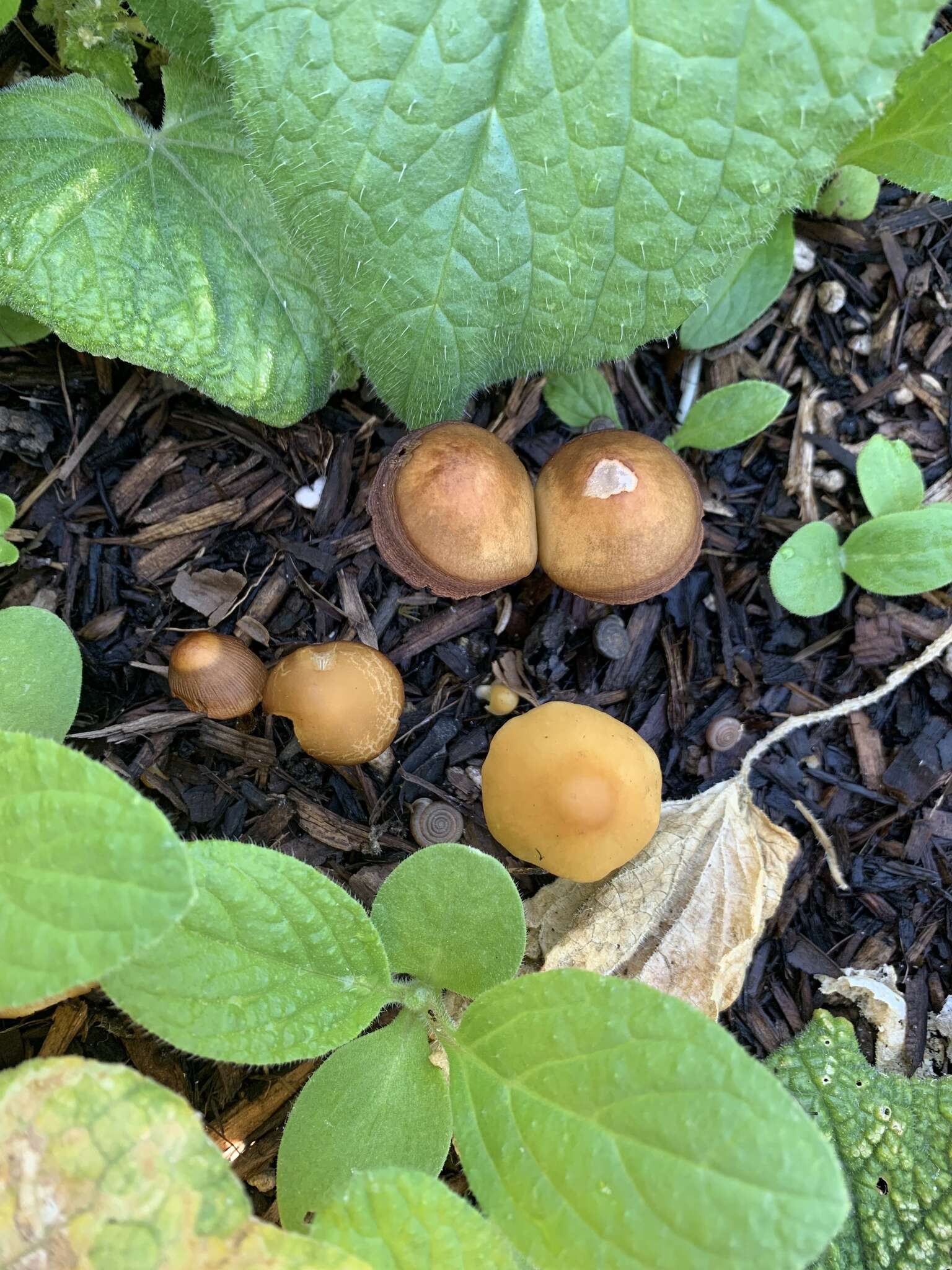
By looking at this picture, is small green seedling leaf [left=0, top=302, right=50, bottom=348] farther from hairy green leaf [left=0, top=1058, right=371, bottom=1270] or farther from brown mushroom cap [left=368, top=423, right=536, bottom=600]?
hairy green leaf [left=0, top=1058, right=371, bottom=1270]

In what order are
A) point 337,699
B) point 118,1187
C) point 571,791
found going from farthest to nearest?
point 337,699 < point 571,791 < point 118,1187

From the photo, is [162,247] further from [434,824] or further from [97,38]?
[434,824]

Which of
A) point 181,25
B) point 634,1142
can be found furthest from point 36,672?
point 634,1142

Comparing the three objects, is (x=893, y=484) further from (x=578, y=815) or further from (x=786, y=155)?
(x=578, y=815)

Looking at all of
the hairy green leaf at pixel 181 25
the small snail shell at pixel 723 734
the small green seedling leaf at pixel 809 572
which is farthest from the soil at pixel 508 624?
the hairy green leaf at pixel 181 25

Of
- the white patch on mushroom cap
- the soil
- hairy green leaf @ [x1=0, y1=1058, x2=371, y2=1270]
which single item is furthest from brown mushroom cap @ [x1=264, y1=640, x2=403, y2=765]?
hairy green leaf @ [x1=0, y1=1058, x2=371, y2=1270]
